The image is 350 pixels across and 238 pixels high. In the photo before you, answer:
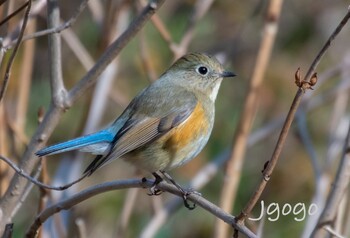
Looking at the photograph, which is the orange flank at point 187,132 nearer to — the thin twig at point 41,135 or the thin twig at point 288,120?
the thin twig at point 41,135

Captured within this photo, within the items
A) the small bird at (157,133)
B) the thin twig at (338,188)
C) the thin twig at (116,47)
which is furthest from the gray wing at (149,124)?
the thin twig at (338,188)

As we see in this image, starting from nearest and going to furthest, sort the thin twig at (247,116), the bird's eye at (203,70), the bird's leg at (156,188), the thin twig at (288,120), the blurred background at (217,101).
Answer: the thin twig at (288,120)
the bird's leg at (156,188)
the thin twig at (247,116)
the bird's eye at (203,70)
the blurred background at (217,101)

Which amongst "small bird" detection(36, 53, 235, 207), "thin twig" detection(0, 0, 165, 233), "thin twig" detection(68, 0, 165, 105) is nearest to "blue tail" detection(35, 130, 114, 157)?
"small bird" detection(36, 53, 235, 207)

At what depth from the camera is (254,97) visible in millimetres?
3572

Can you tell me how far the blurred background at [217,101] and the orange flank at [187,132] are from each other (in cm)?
59

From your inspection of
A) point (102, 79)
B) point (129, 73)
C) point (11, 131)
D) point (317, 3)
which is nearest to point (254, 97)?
point (102, 79)

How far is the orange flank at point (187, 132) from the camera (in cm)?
320

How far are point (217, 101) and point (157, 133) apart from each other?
7.05ft

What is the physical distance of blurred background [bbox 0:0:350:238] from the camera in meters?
3.89

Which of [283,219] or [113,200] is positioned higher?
[113,200]

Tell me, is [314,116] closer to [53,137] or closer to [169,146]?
[53,137]

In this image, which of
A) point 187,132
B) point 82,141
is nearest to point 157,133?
point 187,132

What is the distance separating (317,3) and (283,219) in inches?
73.9

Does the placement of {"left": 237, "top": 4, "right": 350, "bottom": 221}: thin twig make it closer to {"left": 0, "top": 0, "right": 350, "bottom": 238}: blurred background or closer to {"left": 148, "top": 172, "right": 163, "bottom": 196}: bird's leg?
{"left": 148, "top": 172, "right": 163, "bottom": 196}: bird's leg
